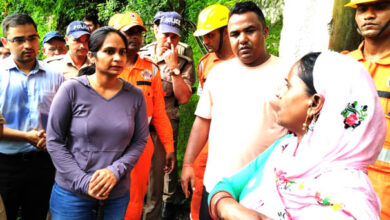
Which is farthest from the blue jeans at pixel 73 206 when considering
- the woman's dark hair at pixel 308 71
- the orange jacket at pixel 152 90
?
the woman's dark hair at pixel 308 71

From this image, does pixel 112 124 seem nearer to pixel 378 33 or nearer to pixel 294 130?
pixel 294 130

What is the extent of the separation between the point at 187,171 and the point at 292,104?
1.41m

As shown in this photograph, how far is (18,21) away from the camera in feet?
9.13

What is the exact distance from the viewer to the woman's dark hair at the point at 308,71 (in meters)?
1.31

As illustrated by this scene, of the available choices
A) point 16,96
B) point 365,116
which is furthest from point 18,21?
point 365,116

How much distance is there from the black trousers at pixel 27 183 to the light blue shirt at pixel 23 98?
92mm

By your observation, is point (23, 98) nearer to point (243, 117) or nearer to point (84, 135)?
point (84, 135)

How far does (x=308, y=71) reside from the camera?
4.35 ft

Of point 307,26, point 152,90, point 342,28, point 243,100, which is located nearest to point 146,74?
point 152,90

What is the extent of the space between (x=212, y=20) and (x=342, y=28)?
4.51 ft

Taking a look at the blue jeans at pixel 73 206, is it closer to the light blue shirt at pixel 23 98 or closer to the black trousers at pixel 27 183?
the black trousers at pixel 27 183

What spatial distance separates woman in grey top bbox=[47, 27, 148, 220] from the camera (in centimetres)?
230

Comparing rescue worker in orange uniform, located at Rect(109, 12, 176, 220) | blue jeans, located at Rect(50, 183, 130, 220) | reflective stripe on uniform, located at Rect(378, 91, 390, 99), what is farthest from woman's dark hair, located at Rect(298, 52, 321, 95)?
rescue worker in orange uniform, located at Rect(109, 12, 176, 220)

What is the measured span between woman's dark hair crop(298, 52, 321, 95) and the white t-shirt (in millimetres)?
702
